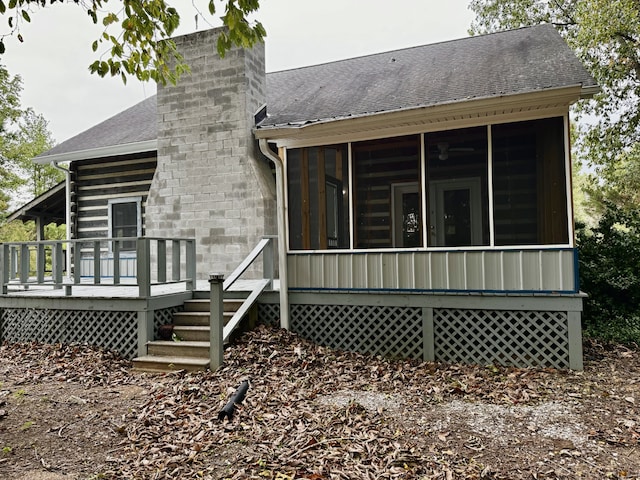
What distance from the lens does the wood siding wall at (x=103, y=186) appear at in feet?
33.3

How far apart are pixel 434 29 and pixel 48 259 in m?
41.1

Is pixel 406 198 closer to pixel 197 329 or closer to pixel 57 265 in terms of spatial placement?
pixel 197 329

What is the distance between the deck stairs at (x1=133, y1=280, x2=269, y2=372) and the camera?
579 centimetres

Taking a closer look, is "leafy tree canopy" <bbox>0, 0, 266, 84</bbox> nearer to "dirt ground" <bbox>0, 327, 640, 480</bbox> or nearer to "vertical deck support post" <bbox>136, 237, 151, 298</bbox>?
"vertical deck support post" <bbox>136, 237, 151, 298</bbox>

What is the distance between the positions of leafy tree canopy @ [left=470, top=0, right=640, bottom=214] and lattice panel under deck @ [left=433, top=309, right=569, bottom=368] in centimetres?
855

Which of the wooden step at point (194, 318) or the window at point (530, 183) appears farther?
the wooden step at point (194, 318)

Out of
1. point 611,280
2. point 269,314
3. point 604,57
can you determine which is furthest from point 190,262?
point 604,57

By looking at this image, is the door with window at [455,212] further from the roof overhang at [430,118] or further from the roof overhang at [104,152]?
the roof overhang at [104,152]

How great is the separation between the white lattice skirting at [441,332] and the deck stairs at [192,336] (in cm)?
51

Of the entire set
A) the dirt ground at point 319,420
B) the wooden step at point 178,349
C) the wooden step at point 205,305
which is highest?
the wooden step at point 205,305

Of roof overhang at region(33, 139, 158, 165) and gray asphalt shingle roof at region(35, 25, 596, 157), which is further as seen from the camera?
roof overhang at region(33, 139, 158, 165)

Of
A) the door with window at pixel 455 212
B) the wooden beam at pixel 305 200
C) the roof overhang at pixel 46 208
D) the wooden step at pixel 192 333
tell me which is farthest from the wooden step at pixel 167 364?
the roof overhang at pixel 46 208

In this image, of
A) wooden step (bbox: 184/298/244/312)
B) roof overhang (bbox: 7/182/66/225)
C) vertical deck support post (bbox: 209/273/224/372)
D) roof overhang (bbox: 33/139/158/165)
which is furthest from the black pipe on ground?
roof overhang (bbox: 7/182/66/225)

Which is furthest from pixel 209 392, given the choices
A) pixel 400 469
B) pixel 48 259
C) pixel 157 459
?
pixel 48 259
